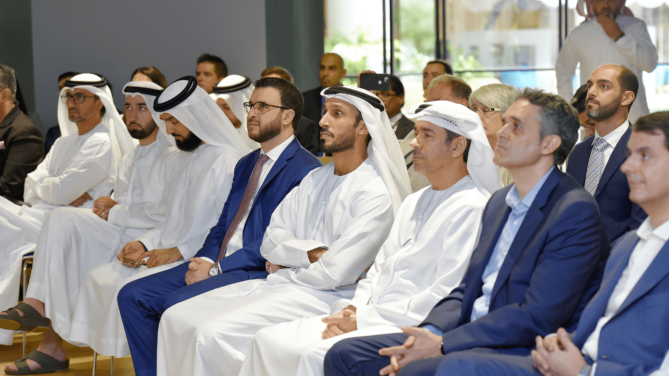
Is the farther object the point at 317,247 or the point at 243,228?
the point at 243,228

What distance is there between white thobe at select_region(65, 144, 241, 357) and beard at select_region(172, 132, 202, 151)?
124 millimetres

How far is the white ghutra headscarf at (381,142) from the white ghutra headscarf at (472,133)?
0.44 metres

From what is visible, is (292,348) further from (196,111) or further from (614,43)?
(614,43)

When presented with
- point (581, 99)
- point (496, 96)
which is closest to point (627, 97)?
point (496, 96)

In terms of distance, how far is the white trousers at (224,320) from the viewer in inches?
119

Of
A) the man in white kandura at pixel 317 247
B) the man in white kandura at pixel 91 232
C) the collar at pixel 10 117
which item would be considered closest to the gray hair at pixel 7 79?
the collar at pixel 10 117

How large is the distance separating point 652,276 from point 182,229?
2877mm

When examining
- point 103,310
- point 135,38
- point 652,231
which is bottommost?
point 103,310

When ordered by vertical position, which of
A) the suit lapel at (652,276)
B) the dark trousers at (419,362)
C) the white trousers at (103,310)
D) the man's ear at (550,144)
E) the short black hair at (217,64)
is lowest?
the white trousers at (103,310)

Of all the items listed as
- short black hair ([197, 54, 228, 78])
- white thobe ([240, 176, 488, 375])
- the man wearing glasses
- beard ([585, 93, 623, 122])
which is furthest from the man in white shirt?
short black hair ([197, 54, 228, 78])

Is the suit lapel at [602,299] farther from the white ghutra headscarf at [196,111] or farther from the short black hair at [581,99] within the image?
the white ghutra headscarf at [196,111]

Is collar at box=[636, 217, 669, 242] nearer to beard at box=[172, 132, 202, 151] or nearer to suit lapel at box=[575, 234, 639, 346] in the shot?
suit lapel at box=[575, 234, 639, 346]

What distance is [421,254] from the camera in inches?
110

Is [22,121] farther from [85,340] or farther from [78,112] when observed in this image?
[85,340]
